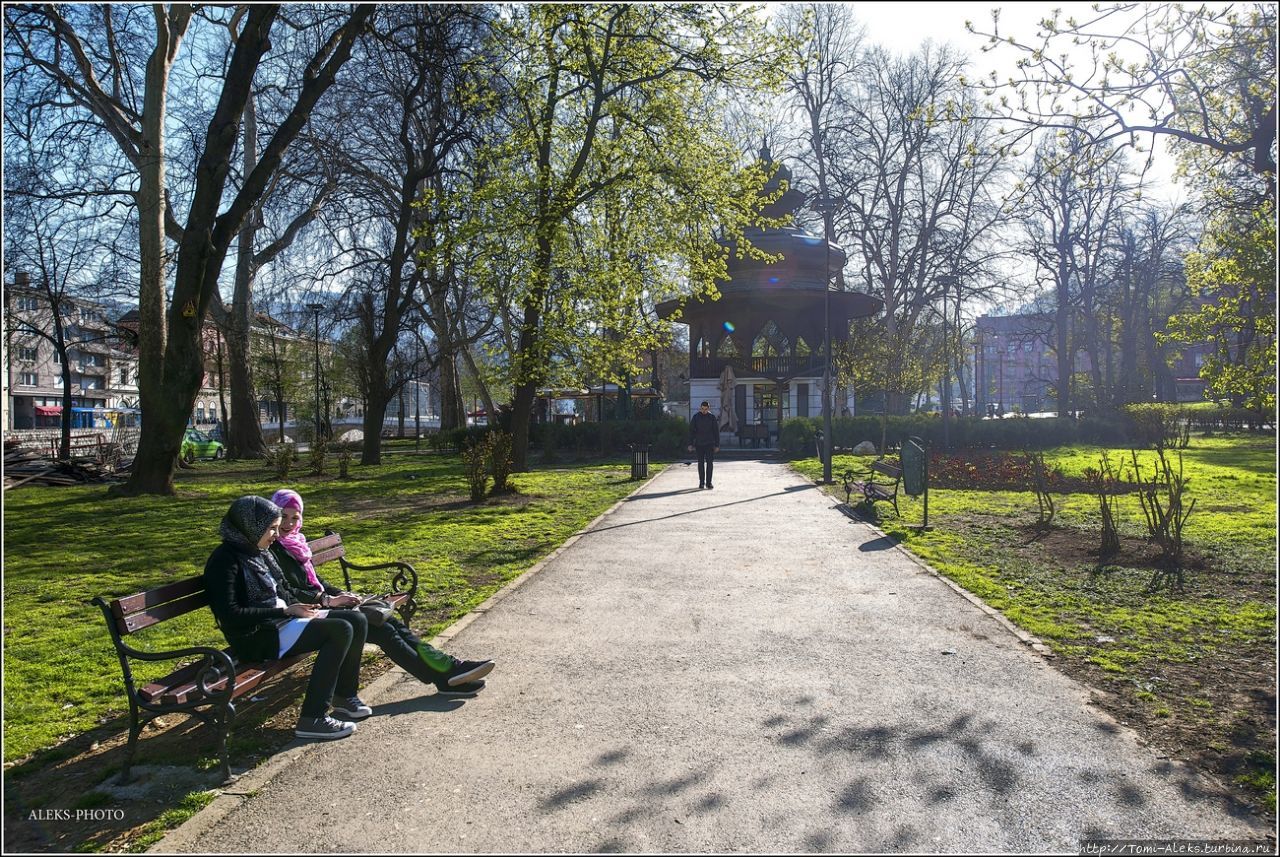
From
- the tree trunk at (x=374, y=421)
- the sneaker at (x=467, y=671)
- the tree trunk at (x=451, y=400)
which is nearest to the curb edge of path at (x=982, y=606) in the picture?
the sneaker at (x=467, y=671)

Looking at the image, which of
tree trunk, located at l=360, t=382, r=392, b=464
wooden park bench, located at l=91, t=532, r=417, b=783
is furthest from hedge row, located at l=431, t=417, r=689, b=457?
wooden park bench, located at l=91, t=532, r=417, b=783

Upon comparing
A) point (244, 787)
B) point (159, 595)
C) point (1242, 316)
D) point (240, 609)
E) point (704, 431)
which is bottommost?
point (244, 787)

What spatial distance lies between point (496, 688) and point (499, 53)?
16810 mm

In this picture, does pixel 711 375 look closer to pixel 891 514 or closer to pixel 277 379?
pixel 277 379

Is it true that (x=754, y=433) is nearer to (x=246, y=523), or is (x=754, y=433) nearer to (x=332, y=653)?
(x=332, y=653)

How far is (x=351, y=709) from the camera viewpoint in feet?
16.0

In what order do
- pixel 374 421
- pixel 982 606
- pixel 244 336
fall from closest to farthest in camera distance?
pixel 982 606 → pixel 374 421 → pixel 244 336

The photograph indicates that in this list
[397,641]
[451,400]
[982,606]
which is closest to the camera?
[397,641]

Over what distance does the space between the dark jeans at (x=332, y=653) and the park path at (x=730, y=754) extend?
10.4 inches

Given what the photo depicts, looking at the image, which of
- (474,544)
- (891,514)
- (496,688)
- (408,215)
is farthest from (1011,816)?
(408,215)

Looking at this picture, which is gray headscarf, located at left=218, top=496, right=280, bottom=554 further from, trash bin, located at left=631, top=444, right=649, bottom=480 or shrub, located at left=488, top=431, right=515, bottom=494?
trash bin, located at left=631, top=444, right=649, bottom=480

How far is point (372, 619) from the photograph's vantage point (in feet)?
16.9

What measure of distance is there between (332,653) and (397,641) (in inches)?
21.7

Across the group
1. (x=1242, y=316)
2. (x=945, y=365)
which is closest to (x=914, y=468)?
(x=1242, y=316)
